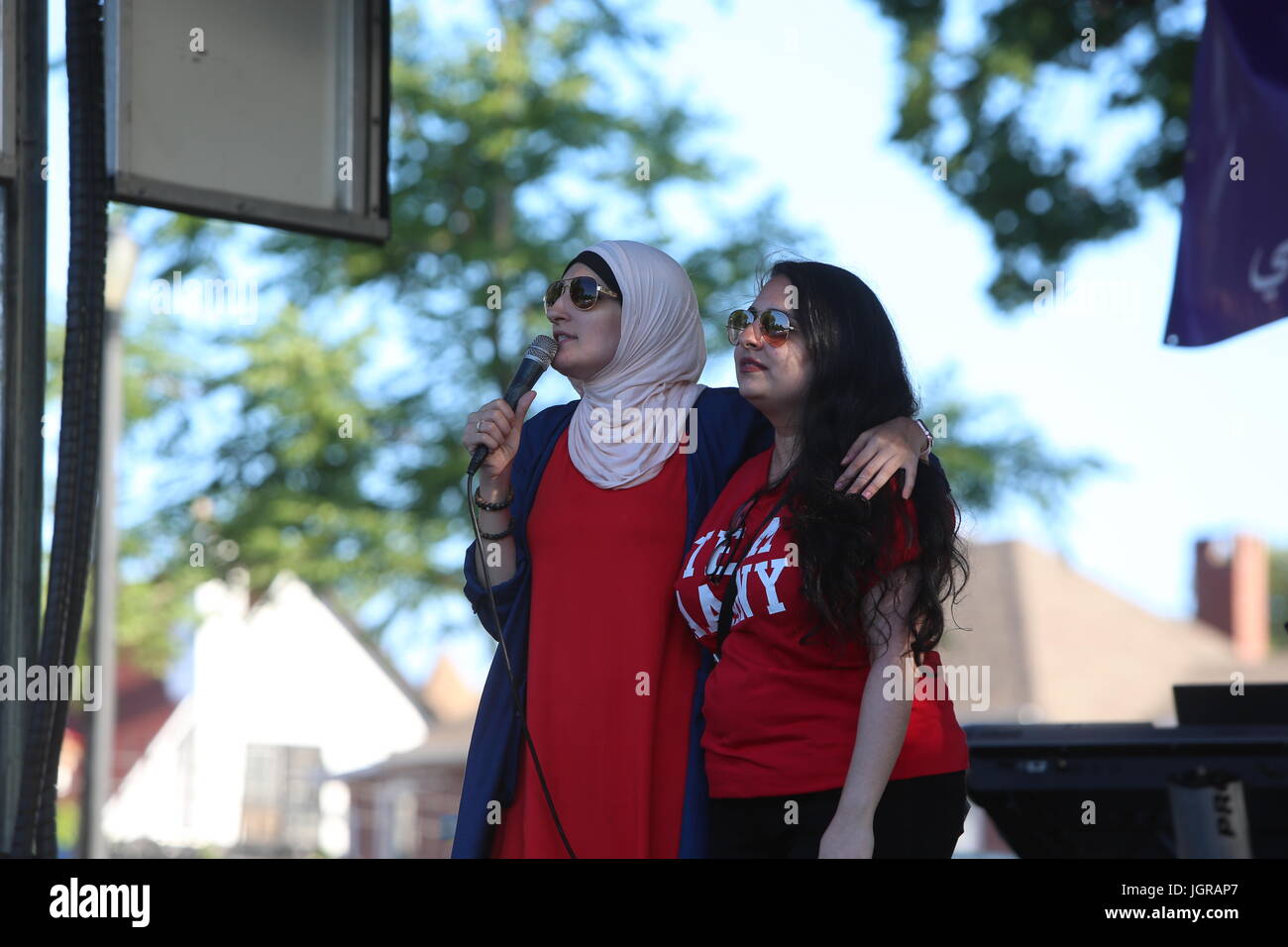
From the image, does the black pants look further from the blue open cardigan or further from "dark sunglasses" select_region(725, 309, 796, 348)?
"dark sunglasses" select_region(725, 309, 796, 348)

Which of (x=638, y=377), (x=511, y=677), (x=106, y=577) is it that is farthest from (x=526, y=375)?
(x=106, y=577)

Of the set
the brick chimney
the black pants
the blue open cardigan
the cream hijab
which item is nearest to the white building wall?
the brick chimney

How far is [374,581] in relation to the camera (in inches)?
562

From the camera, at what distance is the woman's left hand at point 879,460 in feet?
9.08

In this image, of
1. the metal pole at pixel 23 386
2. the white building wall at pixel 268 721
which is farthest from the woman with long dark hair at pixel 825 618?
the white building wall at pixel 268 721

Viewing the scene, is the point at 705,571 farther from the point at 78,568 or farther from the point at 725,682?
the point at 78,568

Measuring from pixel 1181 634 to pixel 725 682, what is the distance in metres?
37.5

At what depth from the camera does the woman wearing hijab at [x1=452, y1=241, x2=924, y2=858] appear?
3059mm

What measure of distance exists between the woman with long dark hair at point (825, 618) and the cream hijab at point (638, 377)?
24 centimetres

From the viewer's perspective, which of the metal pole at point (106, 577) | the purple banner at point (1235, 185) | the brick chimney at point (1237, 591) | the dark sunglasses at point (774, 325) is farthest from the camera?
the brick chimney at point (1237, 591)

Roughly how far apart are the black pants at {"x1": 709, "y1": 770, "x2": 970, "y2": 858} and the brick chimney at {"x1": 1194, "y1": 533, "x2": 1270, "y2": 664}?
37870 millimetres

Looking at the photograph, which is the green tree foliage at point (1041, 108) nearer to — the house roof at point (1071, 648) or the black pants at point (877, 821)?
the black pants at point (877, 821)
